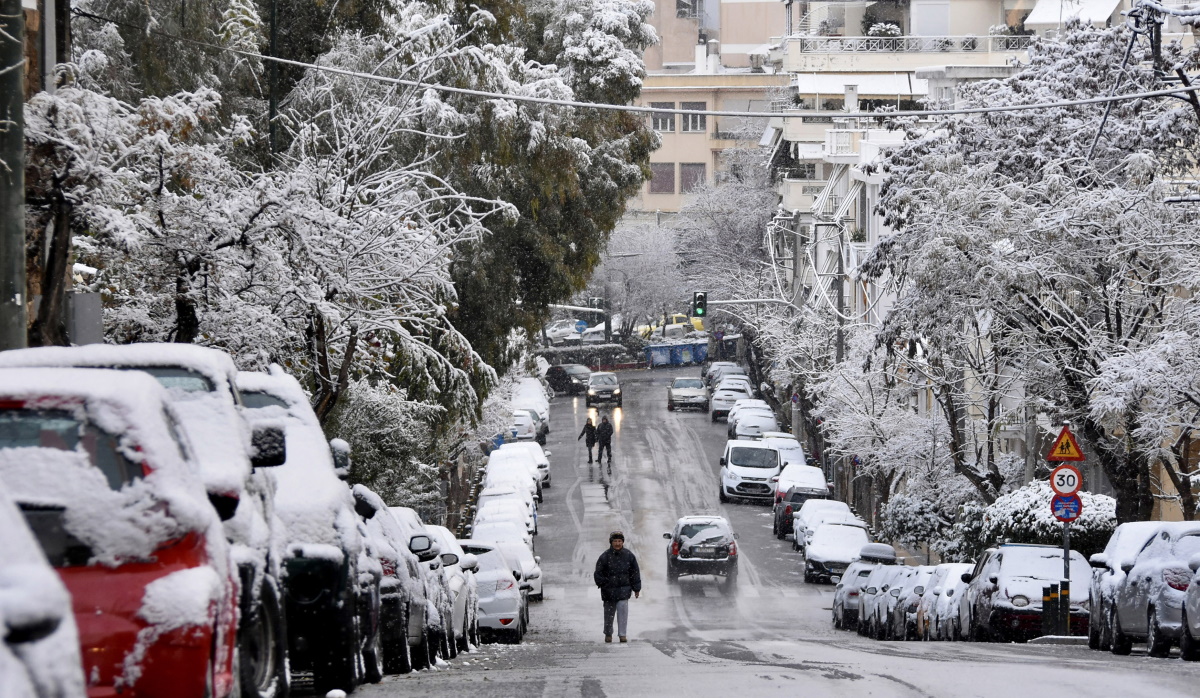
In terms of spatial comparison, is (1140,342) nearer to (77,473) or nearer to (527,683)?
(527,683)

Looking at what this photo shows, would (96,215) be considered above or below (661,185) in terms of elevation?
below

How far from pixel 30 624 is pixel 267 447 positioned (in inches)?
172

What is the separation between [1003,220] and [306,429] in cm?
1764

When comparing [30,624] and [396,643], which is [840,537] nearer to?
[396,643]

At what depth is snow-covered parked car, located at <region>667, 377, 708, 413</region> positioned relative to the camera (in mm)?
68750

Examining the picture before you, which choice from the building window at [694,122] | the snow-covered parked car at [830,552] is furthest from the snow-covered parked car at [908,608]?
the building window at [694,122]

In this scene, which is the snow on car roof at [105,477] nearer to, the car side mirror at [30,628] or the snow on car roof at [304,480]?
the car side mirror at [30,628]

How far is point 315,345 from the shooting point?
18531 millimetres

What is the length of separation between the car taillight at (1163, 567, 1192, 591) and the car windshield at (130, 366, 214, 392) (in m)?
9.89

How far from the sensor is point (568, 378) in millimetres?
77812

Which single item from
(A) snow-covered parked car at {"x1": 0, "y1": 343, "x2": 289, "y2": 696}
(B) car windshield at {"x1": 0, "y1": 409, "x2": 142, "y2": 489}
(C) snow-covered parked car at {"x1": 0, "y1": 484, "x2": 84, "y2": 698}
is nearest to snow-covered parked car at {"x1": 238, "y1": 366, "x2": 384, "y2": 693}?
(A) snow-covered parked car at {"x1": 0, "y1": 343, "x2": 289, "y2": 696}

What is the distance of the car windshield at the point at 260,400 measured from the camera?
10.2 meters

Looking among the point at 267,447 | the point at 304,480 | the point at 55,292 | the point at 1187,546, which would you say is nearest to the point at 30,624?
the point at 267,447

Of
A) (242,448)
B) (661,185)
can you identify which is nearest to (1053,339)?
(242,448)
